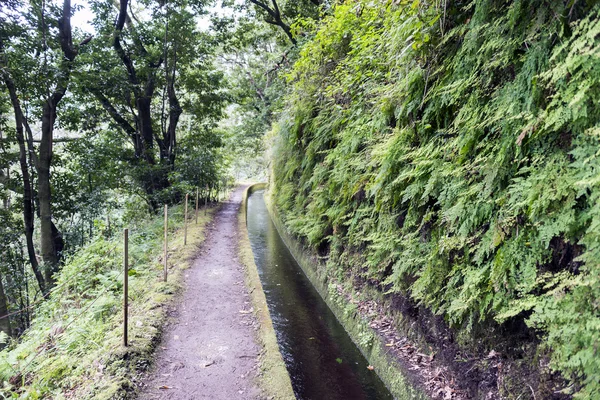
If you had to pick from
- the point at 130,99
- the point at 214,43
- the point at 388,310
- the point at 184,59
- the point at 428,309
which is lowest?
the point at 388,310

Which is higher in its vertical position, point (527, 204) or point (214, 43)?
point (214, 43)

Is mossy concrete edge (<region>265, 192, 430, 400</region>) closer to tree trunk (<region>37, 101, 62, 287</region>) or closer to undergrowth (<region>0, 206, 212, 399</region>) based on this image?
undergrowth (<region>0, 206, 212, 399</region>)

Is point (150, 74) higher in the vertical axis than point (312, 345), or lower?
higher

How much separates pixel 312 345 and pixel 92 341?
326 cm

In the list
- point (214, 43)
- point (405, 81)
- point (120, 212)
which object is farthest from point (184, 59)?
point (405, 81)

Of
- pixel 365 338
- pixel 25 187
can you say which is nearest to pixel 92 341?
pixel 365 338

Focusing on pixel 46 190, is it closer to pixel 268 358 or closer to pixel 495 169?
pixel 268 358

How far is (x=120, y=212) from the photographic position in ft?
48.9

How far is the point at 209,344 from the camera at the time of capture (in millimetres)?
4723

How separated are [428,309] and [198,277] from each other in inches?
199

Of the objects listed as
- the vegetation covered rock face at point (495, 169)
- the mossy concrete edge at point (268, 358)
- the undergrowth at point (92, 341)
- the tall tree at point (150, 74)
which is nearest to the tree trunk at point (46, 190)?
the tall tree at point (150, 74)

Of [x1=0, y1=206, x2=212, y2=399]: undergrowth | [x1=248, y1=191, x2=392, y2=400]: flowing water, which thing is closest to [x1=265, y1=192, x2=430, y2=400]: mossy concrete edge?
[x1=248, y1=191, x2=392, y2=400]: flowing water

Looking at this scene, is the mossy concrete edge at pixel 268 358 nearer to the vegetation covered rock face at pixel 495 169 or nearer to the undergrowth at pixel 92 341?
the undergrowth at pixel 92 341

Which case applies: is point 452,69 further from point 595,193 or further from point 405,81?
point 595,193
